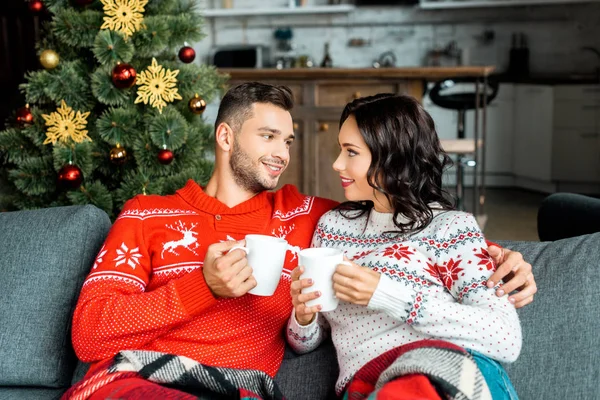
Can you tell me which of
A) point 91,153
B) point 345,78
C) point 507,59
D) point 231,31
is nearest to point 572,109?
point 507,59

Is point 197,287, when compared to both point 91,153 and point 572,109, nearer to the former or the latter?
point 91,153

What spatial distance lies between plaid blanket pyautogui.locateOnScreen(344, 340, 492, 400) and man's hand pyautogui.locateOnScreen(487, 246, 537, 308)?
0.69ft

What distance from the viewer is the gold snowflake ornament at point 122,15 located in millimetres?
2508

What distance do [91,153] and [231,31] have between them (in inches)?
190

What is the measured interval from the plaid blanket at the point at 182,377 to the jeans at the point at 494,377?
42 centimetres

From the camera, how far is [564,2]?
6.41m

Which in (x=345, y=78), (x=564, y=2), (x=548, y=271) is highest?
(x=564, y=2)

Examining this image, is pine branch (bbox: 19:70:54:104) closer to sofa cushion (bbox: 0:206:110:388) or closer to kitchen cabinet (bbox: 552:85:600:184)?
sofa cushion (bbox: 0:206:110:388)

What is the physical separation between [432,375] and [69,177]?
170cm

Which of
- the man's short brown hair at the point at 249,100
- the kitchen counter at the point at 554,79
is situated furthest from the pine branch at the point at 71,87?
the kitchen counter at the point at 554,79

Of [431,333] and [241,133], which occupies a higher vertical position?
[241,133]

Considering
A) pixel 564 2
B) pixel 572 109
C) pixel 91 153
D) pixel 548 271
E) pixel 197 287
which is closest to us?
pixel 197 287

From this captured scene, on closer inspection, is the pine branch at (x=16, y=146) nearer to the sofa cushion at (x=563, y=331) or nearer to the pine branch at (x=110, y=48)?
the pine branch at (x=110, y=48)

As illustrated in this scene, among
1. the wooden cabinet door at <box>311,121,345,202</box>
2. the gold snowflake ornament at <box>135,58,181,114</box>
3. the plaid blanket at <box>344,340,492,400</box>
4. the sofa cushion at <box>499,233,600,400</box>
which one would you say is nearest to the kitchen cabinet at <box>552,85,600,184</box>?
the wooden cabinet door at <box>311,121,345,202</box>
